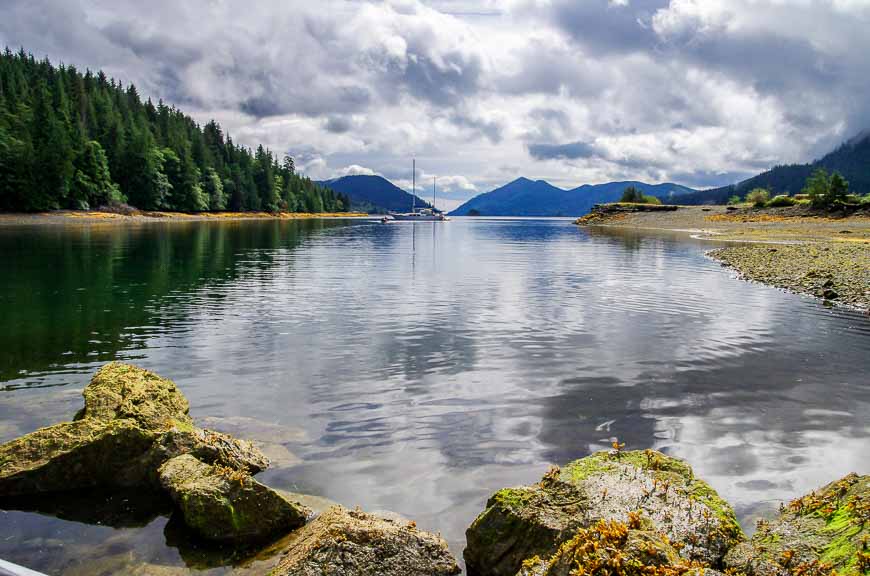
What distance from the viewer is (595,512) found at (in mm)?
7520

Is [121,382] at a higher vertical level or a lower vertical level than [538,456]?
higher

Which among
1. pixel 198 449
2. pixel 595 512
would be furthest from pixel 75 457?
pixel 595 512

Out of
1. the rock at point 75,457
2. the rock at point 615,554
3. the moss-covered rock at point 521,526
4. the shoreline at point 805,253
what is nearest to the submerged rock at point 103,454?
the rock at point 75,457

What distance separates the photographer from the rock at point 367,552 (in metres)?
7.28

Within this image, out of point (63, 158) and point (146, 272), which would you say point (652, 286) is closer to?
point (146, 272)

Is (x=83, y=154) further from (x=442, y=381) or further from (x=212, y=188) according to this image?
(x=442, y=381)

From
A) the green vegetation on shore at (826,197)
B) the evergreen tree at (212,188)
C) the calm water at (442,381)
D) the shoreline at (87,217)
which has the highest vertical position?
the evergreen tree at (212,188)

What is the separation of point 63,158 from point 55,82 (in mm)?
83409


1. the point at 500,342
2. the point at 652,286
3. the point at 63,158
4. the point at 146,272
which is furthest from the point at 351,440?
the point at 63,158

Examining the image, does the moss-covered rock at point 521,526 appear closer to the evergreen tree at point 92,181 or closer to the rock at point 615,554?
the rock at point 615,554

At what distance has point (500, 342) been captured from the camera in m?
23.2

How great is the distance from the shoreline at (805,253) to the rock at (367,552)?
29.3 meters

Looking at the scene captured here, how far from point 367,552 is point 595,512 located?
117 inches

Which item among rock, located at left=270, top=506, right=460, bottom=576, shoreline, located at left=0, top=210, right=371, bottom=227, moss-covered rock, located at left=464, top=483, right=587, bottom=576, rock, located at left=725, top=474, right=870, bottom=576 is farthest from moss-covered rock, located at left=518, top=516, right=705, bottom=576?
shoreline, located at left=0, top=210, right=371, bottom=227
